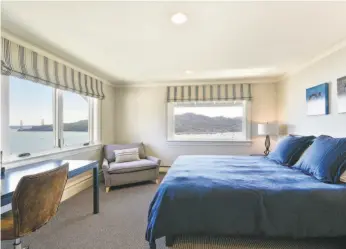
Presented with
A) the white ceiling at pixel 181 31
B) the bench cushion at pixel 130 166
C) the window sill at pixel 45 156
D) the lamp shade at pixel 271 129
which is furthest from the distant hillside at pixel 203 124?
the window sill at pixel 45 156

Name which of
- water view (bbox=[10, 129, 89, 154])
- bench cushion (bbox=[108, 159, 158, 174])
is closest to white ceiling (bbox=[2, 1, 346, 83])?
water view (bbox=[10, 129, 89, 154])

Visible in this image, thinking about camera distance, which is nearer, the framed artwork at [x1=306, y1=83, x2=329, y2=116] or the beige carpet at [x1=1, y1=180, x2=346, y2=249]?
the beige carpet at [x1=1, y1=180, x2=346, y2=249]

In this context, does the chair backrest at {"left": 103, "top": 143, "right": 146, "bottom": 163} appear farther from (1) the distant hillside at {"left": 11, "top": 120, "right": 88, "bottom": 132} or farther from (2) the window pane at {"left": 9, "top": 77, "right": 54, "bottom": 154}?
(2) the window pane at {"left": 9, "top": 77, "right": 54, "bottom": 154}

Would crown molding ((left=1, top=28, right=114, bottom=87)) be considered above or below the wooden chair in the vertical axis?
above

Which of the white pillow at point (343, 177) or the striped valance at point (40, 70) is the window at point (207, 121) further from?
the white pillow at point (343, 177)

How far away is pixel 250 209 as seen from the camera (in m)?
1.81

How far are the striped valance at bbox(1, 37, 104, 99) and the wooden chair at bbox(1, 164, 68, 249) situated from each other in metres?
1.43

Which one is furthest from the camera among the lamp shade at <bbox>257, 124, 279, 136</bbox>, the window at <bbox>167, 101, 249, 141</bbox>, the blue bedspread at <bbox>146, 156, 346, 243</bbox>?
the window at <bbox>167, 101, 249, 141</bbox>

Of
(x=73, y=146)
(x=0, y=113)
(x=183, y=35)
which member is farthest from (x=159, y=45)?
(x=73, y=146)

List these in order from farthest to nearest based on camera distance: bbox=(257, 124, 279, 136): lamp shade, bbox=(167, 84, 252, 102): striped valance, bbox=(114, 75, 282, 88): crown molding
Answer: bbox=(167, 84, 252, 102): striped valance → bbox=(114, 75, 282, 88): crown molding → bbox=(257, 124, 279, 136): lamp shade

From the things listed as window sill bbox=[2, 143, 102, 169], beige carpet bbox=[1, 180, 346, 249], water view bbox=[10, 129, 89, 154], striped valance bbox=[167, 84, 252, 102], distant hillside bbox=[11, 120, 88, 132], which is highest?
striped valance bbox=[167, 84, 252, 102]

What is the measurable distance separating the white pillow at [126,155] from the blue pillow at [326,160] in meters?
2.99

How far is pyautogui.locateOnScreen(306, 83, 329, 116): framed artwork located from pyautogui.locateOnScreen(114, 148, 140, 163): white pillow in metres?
3.28

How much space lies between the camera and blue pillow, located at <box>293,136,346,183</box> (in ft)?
6.50
